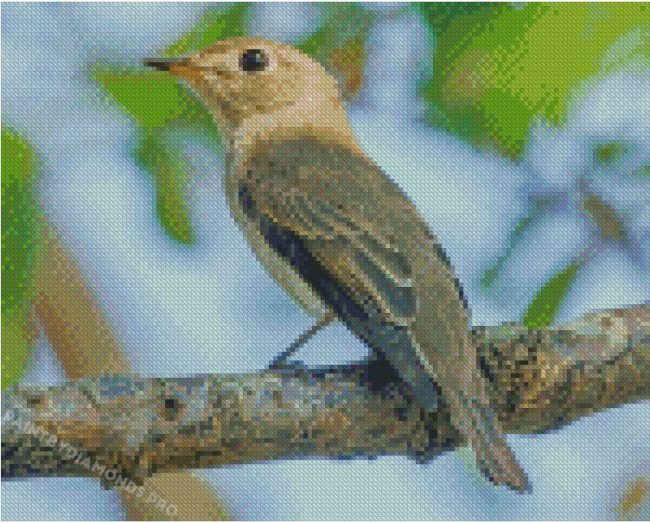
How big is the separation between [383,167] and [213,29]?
230 mm

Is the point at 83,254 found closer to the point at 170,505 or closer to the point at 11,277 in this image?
the point at 11,277

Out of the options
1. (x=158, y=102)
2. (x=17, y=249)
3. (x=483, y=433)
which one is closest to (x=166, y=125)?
(x=158, y=102)

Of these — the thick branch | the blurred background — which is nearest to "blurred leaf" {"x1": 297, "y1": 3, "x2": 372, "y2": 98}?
the blurred background

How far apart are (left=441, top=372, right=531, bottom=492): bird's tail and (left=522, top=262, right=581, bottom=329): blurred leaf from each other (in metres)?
0.23

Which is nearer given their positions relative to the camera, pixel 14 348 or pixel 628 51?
pixel 14 348

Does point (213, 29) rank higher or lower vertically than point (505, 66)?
higher

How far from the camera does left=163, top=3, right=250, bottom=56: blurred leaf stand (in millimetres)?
1310

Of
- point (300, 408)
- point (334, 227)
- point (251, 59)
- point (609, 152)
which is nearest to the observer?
point (300, 408)

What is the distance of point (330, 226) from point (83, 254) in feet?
0.96

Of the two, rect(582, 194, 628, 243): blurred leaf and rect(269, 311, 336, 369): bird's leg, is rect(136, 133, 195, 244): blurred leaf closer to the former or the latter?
rect(269, 311, 336, 369): bird's leg

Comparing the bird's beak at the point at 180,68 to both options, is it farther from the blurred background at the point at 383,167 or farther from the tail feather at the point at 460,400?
the tail feather at the point at 460,400

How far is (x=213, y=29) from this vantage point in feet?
4.33

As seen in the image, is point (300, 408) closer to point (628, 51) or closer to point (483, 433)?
point (483, 433)

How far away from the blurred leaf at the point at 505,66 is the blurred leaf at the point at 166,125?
0.24 m
